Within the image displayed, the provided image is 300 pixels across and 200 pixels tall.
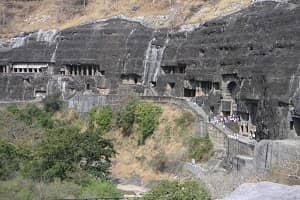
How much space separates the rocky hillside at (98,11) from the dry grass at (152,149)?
12.3m

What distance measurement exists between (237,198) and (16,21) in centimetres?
6095

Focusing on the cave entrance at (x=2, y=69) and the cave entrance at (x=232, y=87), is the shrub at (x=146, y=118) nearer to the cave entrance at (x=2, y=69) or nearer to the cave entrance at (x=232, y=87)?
the cave entrance at (x=232, y=87)

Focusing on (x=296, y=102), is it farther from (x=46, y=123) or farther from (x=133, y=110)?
(x=46, y=123)

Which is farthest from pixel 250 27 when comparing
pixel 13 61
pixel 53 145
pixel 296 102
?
pixel 13 61

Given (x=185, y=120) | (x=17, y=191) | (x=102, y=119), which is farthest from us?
(x=102, y=119)

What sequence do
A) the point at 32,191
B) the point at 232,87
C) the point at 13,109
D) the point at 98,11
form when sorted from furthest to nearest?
the point at 98,11 < the point at 13,109 < the point at 232,87 < the point at 32,191

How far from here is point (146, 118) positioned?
129 feet

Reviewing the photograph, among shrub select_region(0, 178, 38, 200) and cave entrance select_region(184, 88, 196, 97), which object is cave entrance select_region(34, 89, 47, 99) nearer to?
cave entrance select_region(184, 88, 196, 97)

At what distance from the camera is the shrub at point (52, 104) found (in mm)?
45219

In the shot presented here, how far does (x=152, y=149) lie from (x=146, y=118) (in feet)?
7.72

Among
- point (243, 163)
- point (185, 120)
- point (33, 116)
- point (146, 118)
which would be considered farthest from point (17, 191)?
point (33, 116)

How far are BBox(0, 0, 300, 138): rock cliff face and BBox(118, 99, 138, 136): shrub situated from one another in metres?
4.86

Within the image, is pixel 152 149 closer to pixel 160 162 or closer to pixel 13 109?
pixel 160 162

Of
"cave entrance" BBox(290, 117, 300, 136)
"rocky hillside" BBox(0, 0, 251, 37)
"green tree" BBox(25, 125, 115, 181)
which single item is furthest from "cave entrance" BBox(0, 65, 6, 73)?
"cave entrance" BBox(290, 117, 300, 136)
